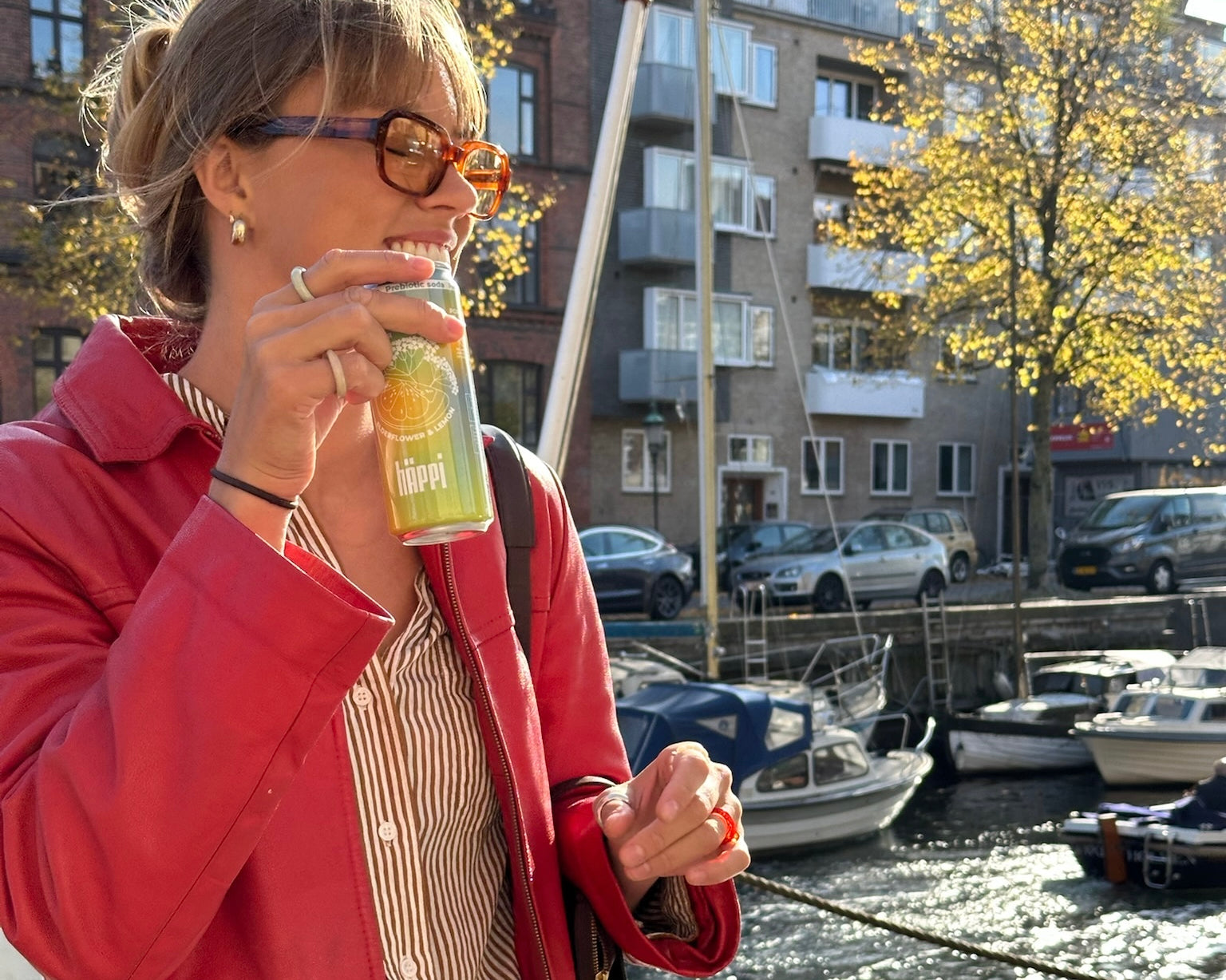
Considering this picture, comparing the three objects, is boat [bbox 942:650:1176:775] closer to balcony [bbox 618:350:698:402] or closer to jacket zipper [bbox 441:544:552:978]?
balcony [bbox 618:350:698:402]

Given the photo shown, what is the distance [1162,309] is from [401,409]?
97.1 feet

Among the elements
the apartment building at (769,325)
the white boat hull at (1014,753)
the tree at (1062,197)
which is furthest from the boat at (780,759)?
the apartment building at (769,325)

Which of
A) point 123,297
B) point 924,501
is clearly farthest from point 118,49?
point 924,501

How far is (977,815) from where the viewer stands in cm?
1612

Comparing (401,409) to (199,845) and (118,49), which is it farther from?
(118,49)

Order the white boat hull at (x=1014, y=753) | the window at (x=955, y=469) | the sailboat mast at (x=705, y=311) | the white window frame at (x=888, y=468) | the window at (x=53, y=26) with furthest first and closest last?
the window at (x=955, y=469) → the white window frame at (x=888, y=468) → the window at (x=53, y=26) → the white boat hull at (x=1014, y=753) → the sailboat mast at (x=705, y=311)

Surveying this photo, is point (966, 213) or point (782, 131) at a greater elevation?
point (782, 131)

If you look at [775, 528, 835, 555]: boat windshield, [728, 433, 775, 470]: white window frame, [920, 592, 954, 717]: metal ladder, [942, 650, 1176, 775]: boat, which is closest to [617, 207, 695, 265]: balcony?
[728, 433, 775, 470]: white window frame

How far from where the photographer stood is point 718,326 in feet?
112

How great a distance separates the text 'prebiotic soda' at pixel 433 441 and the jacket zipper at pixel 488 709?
0.17 m

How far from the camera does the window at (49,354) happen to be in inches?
951

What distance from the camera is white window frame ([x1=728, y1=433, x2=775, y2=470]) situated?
34.2m

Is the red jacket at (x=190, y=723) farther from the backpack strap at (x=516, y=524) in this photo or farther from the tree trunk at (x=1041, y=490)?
the tree trunk at (x=1041, y=490)

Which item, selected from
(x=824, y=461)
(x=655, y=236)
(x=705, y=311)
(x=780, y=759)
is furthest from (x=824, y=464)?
(x=705, y=311)
